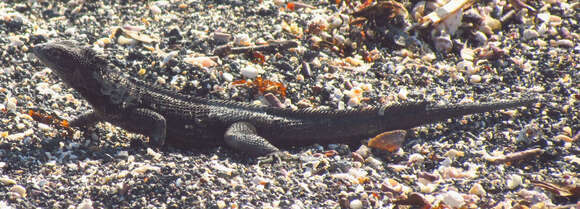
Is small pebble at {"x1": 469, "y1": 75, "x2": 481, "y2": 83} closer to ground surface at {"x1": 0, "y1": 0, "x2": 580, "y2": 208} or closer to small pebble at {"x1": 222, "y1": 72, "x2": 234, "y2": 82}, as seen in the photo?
ground surface at {"x1": 0, "y1": 0, "x2": 580, "y2": 208}

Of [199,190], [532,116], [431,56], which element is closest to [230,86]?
[199,190]

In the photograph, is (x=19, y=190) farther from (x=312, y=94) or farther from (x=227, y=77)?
(x=312, y=94)

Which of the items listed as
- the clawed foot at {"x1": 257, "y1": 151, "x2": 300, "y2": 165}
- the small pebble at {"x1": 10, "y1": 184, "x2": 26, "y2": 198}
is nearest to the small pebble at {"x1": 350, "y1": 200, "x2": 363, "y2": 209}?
the clawed foot at {"x1": 257, "y1": 151, "x2": 300, "y2": 165}

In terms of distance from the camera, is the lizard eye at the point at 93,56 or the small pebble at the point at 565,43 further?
the small pebble at the point at 565,43

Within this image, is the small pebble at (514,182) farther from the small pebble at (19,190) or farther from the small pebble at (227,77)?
the small pebble at (19,190)

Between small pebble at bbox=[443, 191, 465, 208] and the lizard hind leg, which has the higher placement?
small pebble at bbox=[443, 191, 465, 208]

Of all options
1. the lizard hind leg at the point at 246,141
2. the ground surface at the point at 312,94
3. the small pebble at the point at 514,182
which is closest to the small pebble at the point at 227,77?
the ground surface at the point at 312,94

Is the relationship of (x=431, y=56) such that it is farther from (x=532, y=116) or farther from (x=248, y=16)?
(x=248, y=16)
